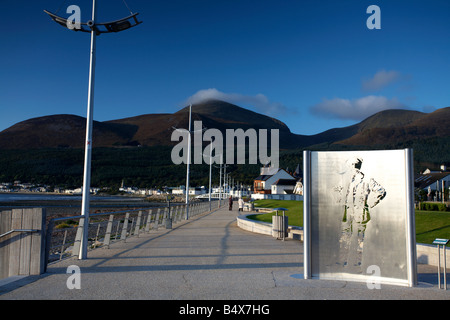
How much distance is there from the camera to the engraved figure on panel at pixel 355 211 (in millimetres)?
7738

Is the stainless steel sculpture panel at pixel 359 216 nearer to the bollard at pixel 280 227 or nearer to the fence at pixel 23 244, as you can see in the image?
the fence at pixel 23 244

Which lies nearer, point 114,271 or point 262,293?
point 262,293

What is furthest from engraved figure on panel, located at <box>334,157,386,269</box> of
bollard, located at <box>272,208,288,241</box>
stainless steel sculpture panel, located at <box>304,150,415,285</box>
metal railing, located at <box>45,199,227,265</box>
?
bollard, located at <box>272,208,288,241</box>

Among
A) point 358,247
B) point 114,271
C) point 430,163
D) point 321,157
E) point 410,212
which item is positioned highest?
point 430,163

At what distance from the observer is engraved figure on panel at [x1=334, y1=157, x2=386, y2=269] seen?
7738 millimetres

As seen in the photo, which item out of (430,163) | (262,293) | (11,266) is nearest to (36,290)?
(11,266)

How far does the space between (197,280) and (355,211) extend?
3.35 meters

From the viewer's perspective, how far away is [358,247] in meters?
7.76

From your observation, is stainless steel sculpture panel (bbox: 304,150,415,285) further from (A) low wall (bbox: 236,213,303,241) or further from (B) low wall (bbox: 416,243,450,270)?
(A) low wall (bbox: 236,213,303,241)

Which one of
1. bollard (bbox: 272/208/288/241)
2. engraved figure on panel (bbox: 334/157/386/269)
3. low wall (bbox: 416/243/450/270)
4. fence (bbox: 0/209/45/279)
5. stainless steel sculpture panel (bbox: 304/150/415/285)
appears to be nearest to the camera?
stainless steel sculpture panel (bbox: 304/150/415/285)

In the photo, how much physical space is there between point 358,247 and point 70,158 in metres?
193

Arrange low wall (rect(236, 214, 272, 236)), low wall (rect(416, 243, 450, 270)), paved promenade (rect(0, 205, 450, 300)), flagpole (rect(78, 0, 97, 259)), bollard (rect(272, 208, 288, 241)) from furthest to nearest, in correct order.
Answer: low wall (rect(236, 214, 272, 236)), bollard (rect(272, 208, 288, 241)), flagpole (rect(78, 0, 97, 259)), low wall (rect(416, 243, 450, 270)), paved promenade (rect(0, 205, 450, 300))

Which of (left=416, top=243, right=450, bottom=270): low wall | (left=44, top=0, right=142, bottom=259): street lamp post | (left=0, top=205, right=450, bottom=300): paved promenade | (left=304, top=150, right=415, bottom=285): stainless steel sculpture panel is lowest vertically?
(left=0, top=205, right=450, bottom=300): paved promenade
